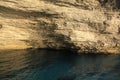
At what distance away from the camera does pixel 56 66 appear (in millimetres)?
30375

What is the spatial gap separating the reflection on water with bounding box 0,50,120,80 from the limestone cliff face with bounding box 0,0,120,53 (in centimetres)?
132

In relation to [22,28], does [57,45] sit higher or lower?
lower

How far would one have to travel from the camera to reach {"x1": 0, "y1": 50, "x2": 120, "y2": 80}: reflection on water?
89.0 ft

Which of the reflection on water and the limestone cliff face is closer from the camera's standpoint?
the reflection on water

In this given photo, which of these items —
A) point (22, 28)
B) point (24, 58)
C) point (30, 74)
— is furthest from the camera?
point (22, 28)

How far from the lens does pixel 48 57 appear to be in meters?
34.0

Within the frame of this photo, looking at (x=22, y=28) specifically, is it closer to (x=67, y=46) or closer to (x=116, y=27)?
(x=67, y=46)

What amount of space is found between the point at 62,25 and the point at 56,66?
658cm

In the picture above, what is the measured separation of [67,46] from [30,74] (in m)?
10.5

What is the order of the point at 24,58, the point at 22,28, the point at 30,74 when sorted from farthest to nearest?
the point at 22,28, the point at 24,58, the point at 30,74

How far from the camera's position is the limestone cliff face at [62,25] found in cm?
3388

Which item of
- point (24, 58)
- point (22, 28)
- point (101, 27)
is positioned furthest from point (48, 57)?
point (101, 27)

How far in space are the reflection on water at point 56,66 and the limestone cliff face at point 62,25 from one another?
1.32 meters

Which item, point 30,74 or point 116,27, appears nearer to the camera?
point 30,74
